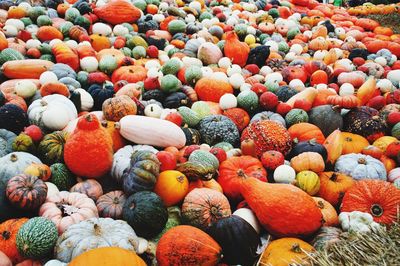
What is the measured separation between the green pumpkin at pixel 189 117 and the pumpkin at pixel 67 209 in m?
1.79

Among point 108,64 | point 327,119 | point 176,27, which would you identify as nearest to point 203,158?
point 327,119

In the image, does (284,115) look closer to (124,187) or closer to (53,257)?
(124,187)

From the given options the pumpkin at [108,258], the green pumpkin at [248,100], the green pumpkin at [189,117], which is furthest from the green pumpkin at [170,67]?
the pumpkin at [108,258]

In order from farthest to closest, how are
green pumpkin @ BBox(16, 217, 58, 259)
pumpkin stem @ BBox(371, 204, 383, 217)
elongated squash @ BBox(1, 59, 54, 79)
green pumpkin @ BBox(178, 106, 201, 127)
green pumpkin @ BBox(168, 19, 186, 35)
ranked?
green pumpkin @ BBox(168, 19, 186, 35) → elongated squash @ BBox(1, 59, 54, 79) → green pumpkin @ BBox(178, 106, 201, 127) → pumpkin stem @ BBox(371, 204, 383, 217) → green pumpkin @ BBox(16, 217, 58, 259)

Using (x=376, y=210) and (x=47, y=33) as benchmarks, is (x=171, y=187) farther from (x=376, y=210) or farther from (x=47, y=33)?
(x=47, y=33)

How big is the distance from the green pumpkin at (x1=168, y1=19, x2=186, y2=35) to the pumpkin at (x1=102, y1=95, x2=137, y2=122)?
11.0 feet

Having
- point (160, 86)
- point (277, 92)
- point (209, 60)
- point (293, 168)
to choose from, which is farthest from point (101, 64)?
point (293, 168)

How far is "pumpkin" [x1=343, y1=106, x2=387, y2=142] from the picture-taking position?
4.61 metres

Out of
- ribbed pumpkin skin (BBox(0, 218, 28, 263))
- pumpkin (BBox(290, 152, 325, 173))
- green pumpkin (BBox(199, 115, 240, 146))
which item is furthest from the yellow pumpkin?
ribbed pumpkin skin (BBox(0, 218, 28, 263))

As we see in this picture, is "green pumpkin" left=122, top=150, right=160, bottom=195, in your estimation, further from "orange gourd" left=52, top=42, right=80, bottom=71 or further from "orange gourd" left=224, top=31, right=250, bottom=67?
"orange gourd" left=224, top=31, right=250, bottom=67

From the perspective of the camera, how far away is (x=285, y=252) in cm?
273

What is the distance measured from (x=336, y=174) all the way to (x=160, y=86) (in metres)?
2.53

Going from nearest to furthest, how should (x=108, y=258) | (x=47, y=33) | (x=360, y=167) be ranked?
(x=108, y=258), (x=360, y=167), (x=47, y=33)

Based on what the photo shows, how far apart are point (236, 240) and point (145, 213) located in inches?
28.8
